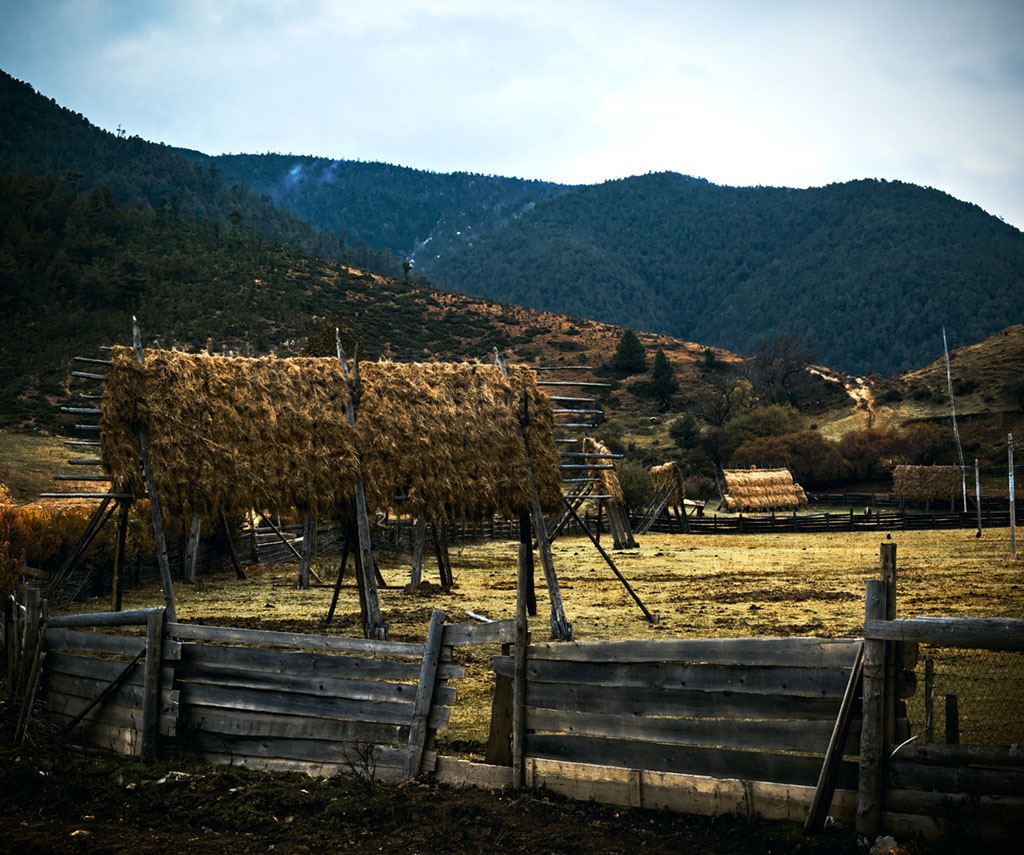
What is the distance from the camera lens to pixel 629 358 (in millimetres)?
77062

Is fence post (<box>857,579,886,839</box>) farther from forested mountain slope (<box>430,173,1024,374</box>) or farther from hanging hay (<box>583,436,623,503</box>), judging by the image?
forested mountain slope (<box>430,173,1024,374</box>)

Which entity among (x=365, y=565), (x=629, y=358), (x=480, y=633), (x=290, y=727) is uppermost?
(x=629, y=358)

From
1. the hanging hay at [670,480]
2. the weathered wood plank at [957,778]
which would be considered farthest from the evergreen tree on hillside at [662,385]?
the weathered wood plank at [957,778]

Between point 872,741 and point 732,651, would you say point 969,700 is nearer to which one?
point 872,741

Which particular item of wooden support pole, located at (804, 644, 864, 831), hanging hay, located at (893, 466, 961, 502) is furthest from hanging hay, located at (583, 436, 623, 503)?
hanging hay, located at (893, 466, 961, 502)

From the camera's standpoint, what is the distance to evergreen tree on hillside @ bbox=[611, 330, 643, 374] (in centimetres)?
7706

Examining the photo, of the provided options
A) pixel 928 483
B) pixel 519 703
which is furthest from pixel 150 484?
pixel 928 483

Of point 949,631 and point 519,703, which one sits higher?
point 949,631

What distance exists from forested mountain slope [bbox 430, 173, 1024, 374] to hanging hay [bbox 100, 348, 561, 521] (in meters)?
122

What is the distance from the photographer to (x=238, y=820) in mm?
5973

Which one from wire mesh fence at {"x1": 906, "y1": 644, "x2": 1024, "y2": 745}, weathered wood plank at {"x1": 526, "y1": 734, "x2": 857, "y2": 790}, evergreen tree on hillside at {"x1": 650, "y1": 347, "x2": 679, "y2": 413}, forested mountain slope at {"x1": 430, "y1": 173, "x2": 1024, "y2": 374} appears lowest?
wire mesh fence at {"x1": 906, "y1": 644, "x2": 1024, "y2": 745}

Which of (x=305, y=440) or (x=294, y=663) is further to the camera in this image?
(x=305, y=440)

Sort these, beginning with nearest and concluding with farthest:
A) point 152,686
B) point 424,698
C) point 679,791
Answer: point 679,791, point 424,698, point 152,686

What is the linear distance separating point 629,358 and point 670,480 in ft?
142
